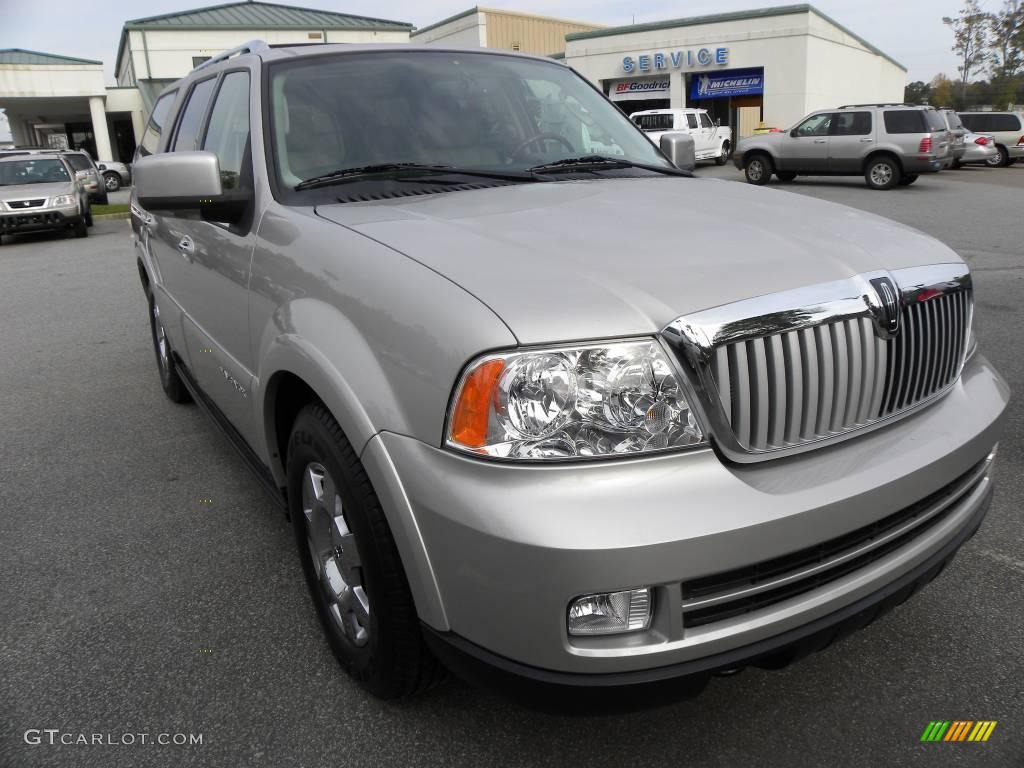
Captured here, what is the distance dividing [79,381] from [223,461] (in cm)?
241

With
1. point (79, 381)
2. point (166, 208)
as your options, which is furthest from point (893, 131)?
point (166, 208)

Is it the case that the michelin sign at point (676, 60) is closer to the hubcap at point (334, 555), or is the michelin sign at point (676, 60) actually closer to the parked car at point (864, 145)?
the parked car at point (864, 145)

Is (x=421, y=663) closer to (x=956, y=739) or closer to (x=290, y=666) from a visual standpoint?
(x=290, y=666)

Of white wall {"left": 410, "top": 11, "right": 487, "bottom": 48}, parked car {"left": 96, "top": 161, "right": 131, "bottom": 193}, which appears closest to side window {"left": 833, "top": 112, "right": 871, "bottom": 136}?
white wall {"left": 410, "top": 11, "right": 487, "bottom": 48}

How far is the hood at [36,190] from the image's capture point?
622 inches

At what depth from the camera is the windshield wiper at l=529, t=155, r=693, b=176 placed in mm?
3154

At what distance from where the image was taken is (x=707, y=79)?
1451 inches

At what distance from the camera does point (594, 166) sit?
3271mm

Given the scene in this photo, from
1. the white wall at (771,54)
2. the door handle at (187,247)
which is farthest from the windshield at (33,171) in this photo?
the white wall at (771,54)

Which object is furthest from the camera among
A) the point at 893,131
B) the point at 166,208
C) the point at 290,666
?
the point at 893,131

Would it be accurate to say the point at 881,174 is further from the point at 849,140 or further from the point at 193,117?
the point at 193,117

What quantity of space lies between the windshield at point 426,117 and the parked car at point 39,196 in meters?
15.2

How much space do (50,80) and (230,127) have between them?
43098 mm

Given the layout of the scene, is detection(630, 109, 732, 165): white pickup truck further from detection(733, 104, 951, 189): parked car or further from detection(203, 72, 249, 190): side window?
detection(203, 72, 249, 190): side window
